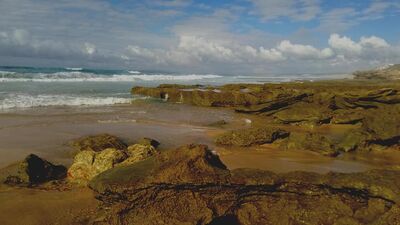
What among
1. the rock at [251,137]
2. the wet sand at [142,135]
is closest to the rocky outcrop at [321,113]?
the rock at [251,137]

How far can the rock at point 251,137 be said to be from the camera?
10062 mm

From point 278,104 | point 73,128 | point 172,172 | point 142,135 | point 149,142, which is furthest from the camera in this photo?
point 278,104

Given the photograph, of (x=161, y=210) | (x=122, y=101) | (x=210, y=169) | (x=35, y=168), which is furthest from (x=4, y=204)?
(x=122, y=101)

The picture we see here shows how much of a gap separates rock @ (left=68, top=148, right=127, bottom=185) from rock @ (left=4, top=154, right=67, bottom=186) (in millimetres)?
299

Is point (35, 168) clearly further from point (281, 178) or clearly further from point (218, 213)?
point (281, 178)

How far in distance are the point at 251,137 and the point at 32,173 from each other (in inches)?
215

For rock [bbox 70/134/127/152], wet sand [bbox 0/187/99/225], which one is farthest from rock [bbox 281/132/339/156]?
wet sand [bbox 0/187/99/225]

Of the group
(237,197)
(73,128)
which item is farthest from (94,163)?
(73,128)

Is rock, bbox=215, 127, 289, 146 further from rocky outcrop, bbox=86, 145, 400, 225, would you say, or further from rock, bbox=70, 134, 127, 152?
rocky outcrop, bbox=86, 145, 400, 225

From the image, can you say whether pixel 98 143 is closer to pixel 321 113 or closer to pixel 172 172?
pixel 172 172

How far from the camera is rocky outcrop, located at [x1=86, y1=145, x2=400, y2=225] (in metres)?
4.39

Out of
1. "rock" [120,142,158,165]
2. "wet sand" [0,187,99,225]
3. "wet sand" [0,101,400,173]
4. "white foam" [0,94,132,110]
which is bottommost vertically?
"wet sand" [0,187,99,225]

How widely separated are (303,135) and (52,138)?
6.41 m

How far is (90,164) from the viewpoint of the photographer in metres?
6.79
